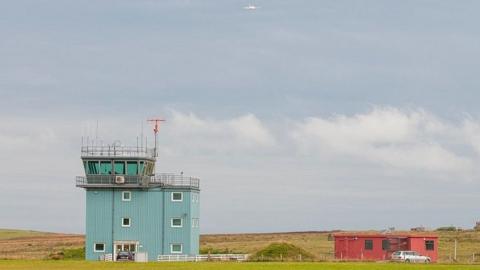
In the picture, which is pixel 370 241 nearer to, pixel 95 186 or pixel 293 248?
pixel 293 248

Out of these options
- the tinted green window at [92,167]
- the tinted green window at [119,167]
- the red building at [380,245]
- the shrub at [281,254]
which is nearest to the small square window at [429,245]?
the red building at [380,245]

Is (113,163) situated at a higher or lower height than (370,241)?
higher

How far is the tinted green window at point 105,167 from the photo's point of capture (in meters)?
102

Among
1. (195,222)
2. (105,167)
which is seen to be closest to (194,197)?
(195,222)

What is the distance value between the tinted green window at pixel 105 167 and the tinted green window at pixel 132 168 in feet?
5.59

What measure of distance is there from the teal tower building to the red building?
16.3 metres

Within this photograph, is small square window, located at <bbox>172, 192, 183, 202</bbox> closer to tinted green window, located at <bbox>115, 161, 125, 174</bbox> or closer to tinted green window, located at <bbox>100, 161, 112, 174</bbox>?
tinted green window, located at <bbox>115, 161, 125, 174</bbox>

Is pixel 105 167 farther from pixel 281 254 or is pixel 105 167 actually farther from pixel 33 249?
pixel 33 249

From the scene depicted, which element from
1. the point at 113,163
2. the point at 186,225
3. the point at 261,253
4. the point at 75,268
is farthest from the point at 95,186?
the point at 75,268

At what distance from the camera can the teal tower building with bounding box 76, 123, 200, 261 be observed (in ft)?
331

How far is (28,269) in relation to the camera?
72750mm

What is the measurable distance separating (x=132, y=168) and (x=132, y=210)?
4.04 meters

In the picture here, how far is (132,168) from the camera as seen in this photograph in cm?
10275

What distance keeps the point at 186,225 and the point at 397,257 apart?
20244mm
